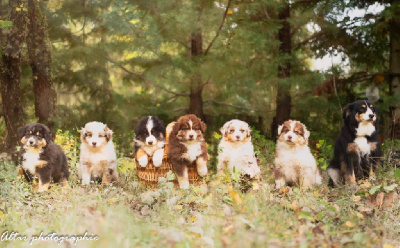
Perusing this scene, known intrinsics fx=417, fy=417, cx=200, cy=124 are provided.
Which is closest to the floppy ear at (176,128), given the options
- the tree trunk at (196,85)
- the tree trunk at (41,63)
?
the tree trunk at (196,85)

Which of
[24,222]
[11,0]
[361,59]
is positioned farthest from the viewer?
[361,59]

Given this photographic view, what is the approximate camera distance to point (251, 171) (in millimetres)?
5664

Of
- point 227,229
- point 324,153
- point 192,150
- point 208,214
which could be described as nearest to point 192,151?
point 192,150

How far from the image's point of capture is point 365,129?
528 centimetres

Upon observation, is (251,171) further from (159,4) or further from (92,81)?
(92,81)

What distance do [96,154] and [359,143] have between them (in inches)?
137

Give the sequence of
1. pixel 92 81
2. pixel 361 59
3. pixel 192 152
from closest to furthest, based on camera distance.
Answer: pixel 192 152, pixel 361 59, pixel 92 81

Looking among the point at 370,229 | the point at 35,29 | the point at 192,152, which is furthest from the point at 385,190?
the point at 35,29

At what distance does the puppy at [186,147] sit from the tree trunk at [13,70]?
4.33 m

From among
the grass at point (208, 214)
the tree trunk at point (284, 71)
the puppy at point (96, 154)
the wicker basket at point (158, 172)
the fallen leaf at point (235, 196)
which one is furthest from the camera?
the tree trunk at point (284, 71)

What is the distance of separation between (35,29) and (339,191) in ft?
22.0

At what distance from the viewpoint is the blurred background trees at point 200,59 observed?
27.2 feet

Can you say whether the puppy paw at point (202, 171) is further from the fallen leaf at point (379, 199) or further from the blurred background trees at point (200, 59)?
the blurred background trees at point (200, 59)

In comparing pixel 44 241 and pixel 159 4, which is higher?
pixel 159 4
